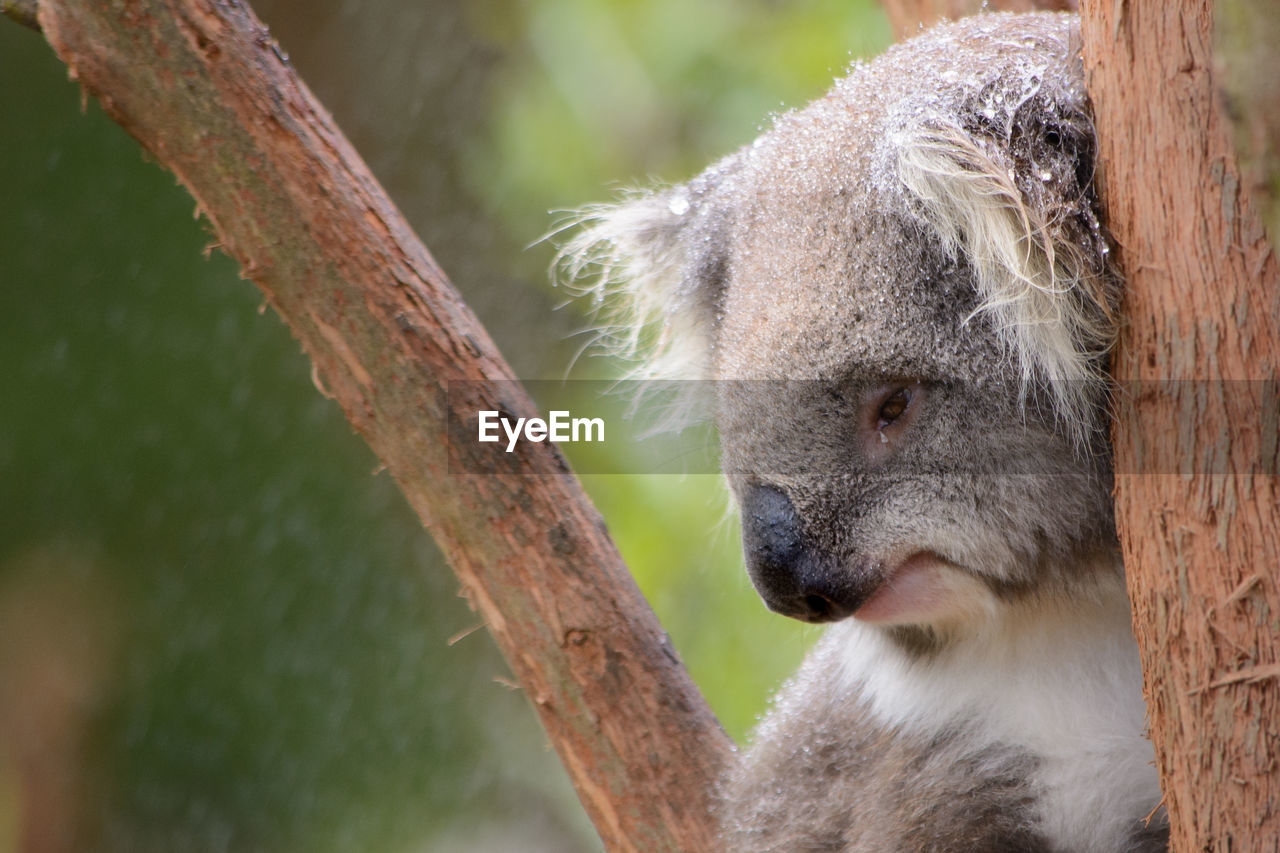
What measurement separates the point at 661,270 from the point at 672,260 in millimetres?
40

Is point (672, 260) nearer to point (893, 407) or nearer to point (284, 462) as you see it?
point (893, 407)

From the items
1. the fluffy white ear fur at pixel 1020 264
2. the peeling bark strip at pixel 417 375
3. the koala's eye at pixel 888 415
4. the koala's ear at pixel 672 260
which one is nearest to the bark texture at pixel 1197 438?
the fluffy white ear fur at pixel 1020 264

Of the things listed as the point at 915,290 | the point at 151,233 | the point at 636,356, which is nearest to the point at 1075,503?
the point at 915,290

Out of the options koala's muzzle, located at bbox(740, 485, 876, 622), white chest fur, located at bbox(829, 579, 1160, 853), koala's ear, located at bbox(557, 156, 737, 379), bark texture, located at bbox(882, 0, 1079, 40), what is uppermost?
bark texture, located at bbox(882, 0, 1079, 40)

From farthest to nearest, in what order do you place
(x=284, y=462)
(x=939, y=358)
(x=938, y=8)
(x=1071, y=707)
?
(x=284, y=462), (x=938, y=8), (x=1071, y=707), (x=939, y=358)

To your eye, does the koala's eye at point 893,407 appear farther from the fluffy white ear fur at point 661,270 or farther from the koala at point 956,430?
the fluffy white ear fur at point 661,270

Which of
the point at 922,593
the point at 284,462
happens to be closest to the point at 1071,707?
the point at 922,593

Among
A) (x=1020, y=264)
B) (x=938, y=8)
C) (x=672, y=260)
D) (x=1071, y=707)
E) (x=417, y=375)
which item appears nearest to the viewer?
(x=1020, y=264)

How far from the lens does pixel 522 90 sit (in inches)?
170

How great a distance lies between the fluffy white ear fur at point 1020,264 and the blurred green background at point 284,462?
7.07ft

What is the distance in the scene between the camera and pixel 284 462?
423cm

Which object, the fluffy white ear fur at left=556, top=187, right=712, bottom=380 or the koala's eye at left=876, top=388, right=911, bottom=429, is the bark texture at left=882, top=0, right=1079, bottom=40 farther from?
the koala's eye at left=876, top=388, right=911, bottom=429

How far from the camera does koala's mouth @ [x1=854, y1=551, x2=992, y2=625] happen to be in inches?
57.8

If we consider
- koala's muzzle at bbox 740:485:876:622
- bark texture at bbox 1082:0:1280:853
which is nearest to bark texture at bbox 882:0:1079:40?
bark texture at bbox 1082:0:1280:853
